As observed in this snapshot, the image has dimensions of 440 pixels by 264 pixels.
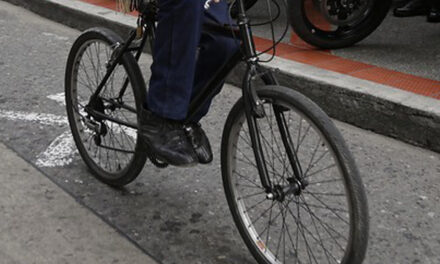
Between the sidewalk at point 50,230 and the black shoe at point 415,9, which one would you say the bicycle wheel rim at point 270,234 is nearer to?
the sidewalk at point 50,230

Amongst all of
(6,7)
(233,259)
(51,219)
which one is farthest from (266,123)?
(6,7)

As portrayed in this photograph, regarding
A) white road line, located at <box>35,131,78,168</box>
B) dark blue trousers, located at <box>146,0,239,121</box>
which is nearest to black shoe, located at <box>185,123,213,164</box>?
dark blue trousers, located at <box>146,0,239,121</box>

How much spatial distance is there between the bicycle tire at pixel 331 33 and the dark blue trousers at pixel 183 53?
7.72ft

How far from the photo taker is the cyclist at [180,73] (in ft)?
8.51

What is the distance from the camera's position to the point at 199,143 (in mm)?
2885

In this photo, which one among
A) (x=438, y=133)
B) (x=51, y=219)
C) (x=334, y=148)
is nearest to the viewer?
(x=334, y=148)

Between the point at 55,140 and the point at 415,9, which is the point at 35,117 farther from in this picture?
the point at 415,9

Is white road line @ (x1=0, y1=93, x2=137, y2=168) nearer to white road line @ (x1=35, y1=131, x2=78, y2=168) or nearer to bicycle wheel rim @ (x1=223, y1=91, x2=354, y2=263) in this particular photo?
white road line @ (x1=35, y1=131, x2=78, y2=168)

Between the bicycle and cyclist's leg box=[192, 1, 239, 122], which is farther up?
cyclist's leg box=[192, 1, 239, 122]

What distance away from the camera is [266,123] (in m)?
2.58

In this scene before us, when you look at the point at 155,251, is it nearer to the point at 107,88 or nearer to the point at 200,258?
the point at 200,258

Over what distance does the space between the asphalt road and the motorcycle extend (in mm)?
885

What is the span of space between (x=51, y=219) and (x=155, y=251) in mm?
576

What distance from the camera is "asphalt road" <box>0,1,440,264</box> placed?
2.90 meters
